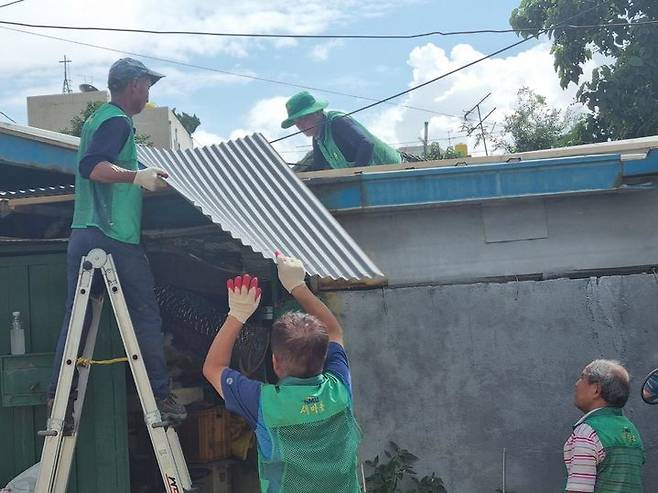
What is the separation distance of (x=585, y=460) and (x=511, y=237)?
6.30ft

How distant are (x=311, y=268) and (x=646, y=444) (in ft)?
9.49

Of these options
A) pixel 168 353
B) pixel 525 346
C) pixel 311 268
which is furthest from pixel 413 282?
pixel 311 268

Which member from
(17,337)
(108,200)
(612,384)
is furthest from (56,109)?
(612,384)

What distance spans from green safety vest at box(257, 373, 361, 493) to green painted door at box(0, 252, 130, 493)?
6.95 ft

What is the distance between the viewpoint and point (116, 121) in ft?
13.3

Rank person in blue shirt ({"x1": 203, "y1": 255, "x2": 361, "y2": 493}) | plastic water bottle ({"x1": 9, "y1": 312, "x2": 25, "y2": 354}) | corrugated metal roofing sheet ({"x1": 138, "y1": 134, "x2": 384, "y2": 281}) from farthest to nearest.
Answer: plastic water bottle ({"x1": 9, "y1": 312, "x2": 25, "y2": 354}), corrugated metal roofing sheet ({"x1": 138, "y1": 134, "x2": 384, "y2": 281}), person in blue shirt ({"x1": 203, "y1": 255, "x2": 361, "y2": 493})

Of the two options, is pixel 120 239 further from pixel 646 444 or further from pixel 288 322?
pixel 646 444

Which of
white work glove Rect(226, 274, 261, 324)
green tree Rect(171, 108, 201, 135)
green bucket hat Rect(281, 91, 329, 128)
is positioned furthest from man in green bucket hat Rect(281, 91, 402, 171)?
green tree Rect(171, 108, 201, 135)

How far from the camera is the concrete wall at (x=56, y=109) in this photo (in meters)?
36.8

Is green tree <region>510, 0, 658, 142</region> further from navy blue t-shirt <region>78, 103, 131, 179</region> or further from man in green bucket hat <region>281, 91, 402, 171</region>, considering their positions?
navy blue t-shirt <region>78, 103, 131, 179</region>

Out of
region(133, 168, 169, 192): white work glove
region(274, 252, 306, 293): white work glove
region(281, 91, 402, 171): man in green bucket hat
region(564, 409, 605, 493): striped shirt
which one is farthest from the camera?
region(281, 91, 402, 171): man in green bucket hat

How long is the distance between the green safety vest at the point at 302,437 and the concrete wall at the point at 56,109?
35.8 meters

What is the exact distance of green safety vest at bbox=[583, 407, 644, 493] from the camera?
3736mm

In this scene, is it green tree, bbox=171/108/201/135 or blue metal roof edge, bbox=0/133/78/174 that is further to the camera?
green tree, bbox=171/108/201/135
